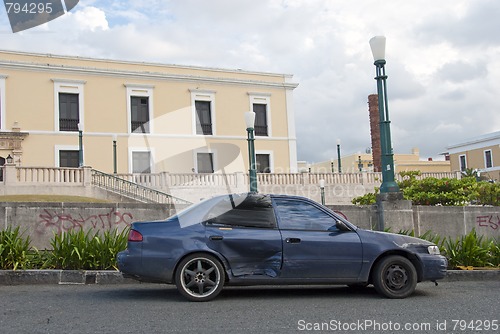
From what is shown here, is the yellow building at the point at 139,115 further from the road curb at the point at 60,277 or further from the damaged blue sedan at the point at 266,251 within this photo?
the damaged blue sedan at the point at 266,251

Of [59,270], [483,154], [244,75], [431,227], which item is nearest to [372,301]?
[59,270]

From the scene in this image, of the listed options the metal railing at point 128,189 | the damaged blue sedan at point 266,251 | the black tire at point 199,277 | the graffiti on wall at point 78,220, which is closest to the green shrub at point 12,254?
the graffiti on wall at point 78,220

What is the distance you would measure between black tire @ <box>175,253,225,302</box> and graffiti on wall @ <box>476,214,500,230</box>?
847 cm

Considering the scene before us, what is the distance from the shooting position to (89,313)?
22.4ft

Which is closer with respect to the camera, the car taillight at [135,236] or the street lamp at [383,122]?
the car taillight at [135,236]

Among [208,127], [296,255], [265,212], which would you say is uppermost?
[208,127]

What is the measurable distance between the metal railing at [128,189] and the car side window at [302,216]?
1979 cm

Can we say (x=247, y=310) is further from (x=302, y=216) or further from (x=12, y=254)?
(x=12, y=254)

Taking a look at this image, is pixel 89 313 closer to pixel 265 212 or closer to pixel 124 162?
pixel 265 212

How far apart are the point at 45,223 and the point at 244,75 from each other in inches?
1219

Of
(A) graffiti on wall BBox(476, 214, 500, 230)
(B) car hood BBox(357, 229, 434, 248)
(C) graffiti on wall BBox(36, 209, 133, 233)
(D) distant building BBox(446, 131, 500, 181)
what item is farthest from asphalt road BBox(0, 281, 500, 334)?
(D) distant building BBox(446, 131, 500, 181)

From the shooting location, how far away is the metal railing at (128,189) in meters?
27.8

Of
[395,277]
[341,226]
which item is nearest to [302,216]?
[341,226]

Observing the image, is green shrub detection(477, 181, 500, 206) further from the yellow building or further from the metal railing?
the yellow building
